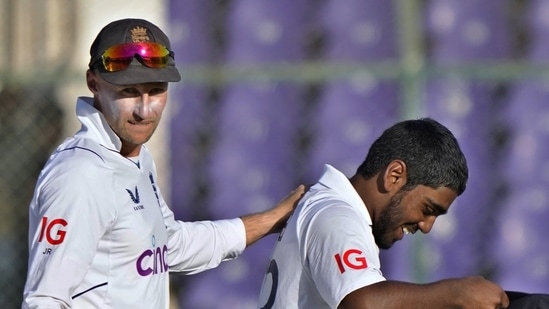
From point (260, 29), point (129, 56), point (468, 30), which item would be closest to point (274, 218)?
point (129, 56)

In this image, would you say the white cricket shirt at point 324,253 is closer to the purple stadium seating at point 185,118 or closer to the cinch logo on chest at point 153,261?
the cinch logo on chest at point 153,261

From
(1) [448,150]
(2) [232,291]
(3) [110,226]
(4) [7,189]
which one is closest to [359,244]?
(1) [448,150]

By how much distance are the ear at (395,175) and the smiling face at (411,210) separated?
0.03m

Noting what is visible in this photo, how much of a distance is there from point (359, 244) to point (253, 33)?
397cm

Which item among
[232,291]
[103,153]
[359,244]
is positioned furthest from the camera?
[232,291]

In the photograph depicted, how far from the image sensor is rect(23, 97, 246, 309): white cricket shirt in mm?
3395

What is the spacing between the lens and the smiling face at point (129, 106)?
3736 millimetres

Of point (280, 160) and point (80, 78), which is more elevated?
point (80, 78)

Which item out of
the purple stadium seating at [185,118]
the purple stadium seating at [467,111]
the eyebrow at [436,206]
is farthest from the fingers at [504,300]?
the purple stadium seating at [185,118]

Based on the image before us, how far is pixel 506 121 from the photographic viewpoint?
7246mm

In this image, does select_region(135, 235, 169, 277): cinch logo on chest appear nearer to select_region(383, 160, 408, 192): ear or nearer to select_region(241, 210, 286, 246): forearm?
select_region(241, 210, 286, 246): forearm

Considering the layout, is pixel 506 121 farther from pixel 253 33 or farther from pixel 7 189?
pixel 7 189

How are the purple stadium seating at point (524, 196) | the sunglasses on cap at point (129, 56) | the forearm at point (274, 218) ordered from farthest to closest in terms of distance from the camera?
the purple stadium seating at point (524, 196) → the forearm at point (274, 218) → the sunglasses on cap at point (129, 56)

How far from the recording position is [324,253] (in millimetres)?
3473
